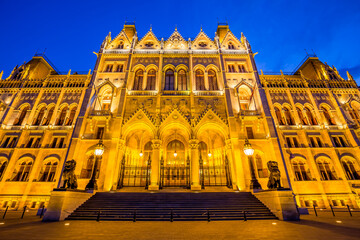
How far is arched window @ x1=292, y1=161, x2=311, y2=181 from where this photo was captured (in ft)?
65.9

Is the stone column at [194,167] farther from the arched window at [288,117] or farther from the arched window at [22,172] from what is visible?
the arched window at [22,172]

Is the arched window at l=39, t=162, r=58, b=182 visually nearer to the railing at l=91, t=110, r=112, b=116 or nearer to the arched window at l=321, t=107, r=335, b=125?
the railing at l=91, t=110, r=112, b=116

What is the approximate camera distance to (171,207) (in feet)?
40.3

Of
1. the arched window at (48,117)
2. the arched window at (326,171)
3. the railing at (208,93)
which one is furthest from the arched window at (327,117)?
the arched window at (48,117)

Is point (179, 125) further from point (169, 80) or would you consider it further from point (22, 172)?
point (22, 172)

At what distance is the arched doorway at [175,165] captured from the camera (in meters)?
20.6

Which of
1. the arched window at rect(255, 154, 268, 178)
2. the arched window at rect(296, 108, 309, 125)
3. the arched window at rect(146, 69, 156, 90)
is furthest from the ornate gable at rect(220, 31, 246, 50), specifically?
the arched window at rect(255, 154, 268, 178)

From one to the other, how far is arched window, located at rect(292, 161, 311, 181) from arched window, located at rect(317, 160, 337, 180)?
177 cm

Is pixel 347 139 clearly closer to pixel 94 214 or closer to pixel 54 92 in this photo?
pixel 94 214

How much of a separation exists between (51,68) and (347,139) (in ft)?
162

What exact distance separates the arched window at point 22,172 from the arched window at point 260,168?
88.2ft

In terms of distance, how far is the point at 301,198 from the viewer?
61.6 feet

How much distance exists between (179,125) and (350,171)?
21.6m

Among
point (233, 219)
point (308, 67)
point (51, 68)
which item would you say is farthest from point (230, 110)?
point (51, 68)
